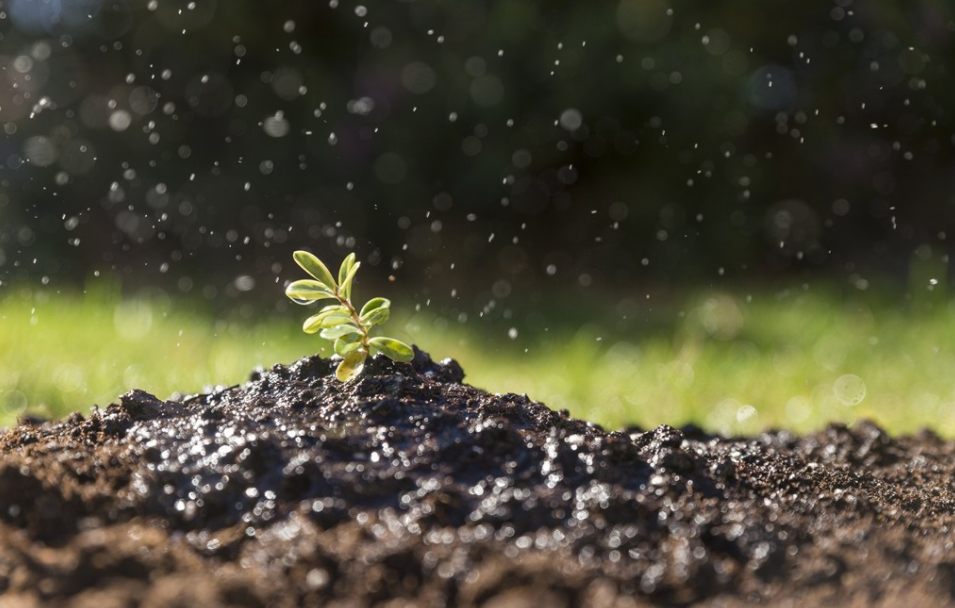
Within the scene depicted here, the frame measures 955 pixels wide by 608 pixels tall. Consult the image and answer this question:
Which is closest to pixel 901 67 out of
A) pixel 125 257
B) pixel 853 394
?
pixel 853 394

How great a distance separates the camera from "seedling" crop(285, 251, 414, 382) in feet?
5.63

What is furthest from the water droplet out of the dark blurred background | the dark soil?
the dark soil

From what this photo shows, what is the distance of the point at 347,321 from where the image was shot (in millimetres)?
1745

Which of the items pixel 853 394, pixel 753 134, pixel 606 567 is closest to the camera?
pixel 606 567

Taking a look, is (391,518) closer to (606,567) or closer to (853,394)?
(606,567)

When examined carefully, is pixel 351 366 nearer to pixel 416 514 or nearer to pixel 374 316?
pixel 374 316

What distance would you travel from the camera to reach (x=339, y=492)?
1.35 meters

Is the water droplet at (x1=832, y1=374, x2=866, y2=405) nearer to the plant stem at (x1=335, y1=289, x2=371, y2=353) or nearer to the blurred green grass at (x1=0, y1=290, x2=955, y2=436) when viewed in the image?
the blurred green grass at (x1=0, y1=290, x2=955, y2=436)

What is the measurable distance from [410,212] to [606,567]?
4.90 metres

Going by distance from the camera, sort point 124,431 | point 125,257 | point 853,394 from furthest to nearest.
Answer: point 125,257
point 853,394
point 124,431

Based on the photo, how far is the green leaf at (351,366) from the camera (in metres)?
1.68

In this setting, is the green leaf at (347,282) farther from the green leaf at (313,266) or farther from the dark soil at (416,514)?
the dark soil at (416,514)

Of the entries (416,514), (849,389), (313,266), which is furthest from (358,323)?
(849,389)

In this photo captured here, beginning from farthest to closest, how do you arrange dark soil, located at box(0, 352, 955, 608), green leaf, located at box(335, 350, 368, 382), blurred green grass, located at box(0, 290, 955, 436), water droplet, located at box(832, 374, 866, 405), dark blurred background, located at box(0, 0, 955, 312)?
1. dark blurred background, located at box(0, 0, 955, 312)
2. water droplet, located at box(832, 374, 866, 405)
3. blurred green grass, located at box(0, 290, 955, 436)
4. green leaf, located at box(335, 350, 368, 382)
5. dark soil, located at box(0, 352, 955, 608)
